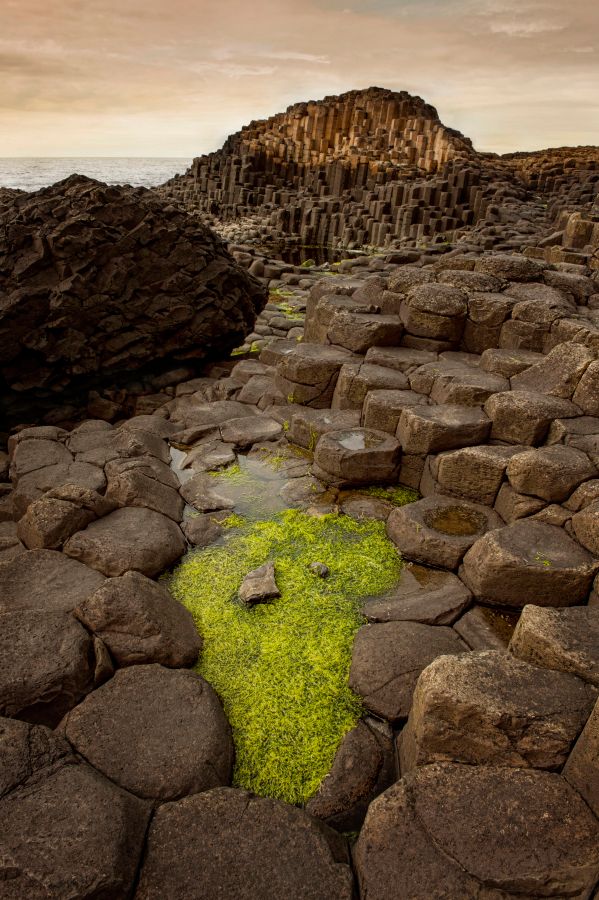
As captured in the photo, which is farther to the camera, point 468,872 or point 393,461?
point 393,461

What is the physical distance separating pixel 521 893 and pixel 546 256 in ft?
41.0

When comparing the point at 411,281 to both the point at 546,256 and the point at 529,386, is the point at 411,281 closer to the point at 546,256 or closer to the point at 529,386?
the point at 529,386

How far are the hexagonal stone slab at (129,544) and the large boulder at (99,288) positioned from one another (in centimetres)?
523

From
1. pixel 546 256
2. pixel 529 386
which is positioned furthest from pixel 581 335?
pixel 546 256

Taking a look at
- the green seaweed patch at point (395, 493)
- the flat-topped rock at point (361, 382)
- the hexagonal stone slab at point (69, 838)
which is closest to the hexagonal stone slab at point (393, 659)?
the hexagonal stone slab at point (69, 838)

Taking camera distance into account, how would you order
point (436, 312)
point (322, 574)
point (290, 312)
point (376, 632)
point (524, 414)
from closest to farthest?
1. point (376, 632)
2. point (322, 574)
3. point (524, 414)
4. point (436, 312)
5. point (290, 312)

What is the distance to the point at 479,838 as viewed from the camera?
2.71m

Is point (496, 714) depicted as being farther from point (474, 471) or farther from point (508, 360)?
point (508, 360)

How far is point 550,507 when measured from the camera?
5.26 m

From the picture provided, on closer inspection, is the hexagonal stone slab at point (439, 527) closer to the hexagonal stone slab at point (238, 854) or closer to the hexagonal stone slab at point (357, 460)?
the hexagonal stone slab at point (357, 460)

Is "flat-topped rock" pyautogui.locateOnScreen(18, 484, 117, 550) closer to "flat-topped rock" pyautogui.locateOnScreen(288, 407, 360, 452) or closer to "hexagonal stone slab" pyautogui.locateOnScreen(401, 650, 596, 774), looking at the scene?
"flat-topped rock" pyautogui.locateOnScreen(288, 407, 360, 452)

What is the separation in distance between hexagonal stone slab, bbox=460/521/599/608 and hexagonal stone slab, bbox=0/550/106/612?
3.14 meters

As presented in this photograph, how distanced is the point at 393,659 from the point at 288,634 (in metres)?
0.86

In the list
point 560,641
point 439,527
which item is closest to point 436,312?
point 439,527
